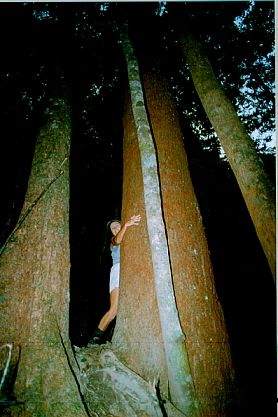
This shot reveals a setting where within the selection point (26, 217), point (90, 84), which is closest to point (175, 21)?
point (90, 84)

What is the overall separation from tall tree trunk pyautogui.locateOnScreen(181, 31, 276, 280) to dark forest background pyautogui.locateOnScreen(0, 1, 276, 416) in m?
1.36

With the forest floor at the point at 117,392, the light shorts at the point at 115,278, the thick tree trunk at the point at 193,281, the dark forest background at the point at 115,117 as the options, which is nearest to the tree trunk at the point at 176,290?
the thick tree trunk at the point at 193,281

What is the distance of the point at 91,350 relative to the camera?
3.70 metres

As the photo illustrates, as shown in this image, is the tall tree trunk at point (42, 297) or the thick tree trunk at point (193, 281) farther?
the thick tree trunk at point (193, 281)

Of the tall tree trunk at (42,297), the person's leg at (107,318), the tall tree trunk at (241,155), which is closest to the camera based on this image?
the tall tree trunk at (42,297)

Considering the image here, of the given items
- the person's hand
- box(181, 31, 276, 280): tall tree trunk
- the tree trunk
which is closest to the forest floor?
the tree trunk

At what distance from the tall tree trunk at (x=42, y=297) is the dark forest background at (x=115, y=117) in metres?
1.21

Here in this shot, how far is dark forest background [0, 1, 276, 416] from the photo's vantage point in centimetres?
541

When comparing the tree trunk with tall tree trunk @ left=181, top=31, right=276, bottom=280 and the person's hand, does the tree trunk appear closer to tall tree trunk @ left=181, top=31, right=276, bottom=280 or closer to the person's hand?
the person's hand

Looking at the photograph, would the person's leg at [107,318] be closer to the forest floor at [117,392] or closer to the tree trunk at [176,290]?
the tree trunk at [176,290]

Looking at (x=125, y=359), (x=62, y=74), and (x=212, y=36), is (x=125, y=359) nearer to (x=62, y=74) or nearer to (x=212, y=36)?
(x=62, y=74)

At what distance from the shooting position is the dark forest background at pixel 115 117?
541 centimetres

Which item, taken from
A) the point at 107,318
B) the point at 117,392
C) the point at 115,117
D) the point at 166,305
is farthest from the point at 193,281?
the point at 115,117

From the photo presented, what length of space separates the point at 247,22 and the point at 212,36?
0.77m
